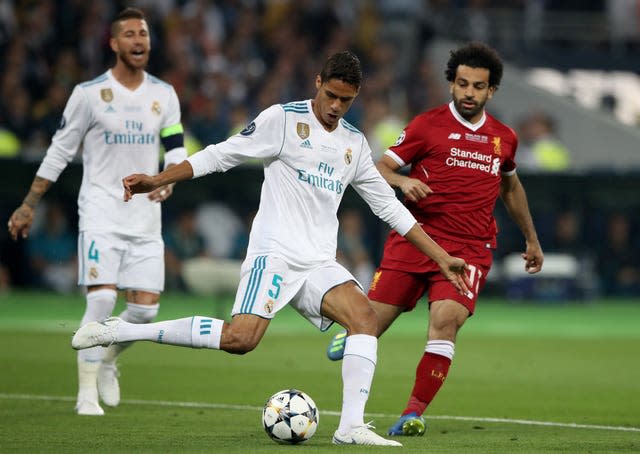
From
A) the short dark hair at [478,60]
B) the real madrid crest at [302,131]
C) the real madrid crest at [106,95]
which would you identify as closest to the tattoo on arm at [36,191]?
the real madrid crest at [106,95]

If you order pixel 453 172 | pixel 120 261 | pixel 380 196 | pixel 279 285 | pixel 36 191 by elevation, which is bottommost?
pixel 120 261

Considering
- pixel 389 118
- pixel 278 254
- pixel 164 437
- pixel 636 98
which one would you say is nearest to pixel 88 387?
pixel 164 437

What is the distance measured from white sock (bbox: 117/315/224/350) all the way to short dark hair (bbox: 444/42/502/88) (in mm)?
2632

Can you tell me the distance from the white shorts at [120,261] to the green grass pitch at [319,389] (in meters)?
0.61

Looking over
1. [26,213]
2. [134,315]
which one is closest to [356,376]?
[134,315]

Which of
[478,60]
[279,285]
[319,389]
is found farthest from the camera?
[319,389]

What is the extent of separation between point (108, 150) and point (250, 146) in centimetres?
223

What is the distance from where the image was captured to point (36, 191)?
10.0m

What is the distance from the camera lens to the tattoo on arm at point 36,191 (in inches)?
392

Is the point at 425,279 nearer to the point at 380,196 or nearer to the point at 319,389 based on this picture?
the point at 380,196

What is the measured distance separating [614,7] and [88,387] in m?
22.6

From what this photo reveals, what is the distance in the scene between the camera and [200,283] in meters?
18.4

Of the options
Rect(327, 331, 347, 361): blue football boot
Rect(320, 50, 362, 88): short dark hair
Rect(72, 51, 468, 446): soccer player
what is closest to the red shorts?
Rect(327, 331, 347, 361): blue football boot

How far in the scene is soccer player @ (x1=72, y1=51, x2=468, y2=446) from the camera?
813cm
